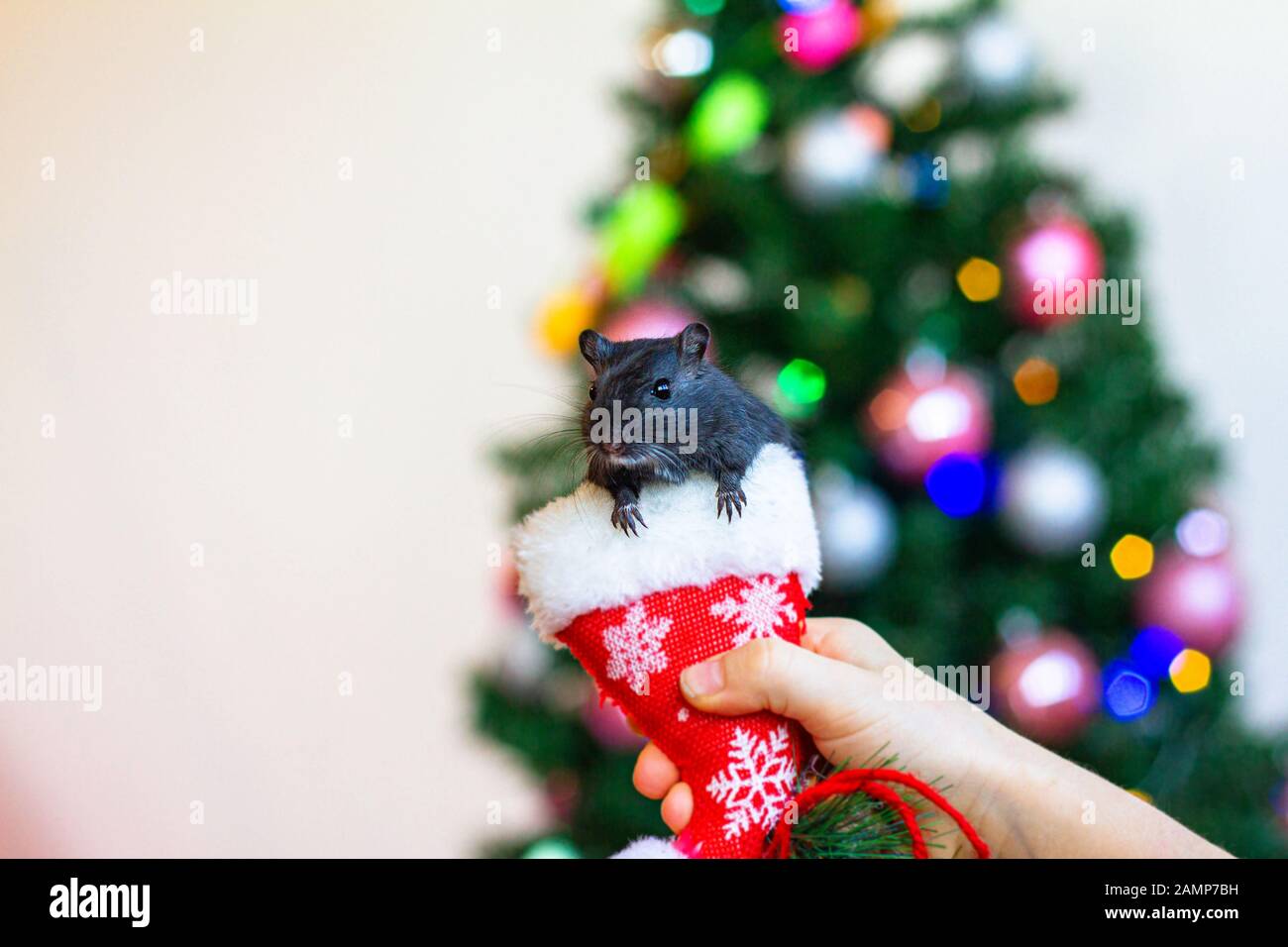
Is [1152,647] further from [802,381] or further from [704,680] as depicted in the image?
[704,680]

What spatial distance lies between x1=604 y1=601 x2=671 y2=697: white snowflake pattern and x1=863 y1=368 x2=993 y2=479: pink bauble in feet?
2.19

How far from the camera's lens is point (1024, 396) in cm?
132

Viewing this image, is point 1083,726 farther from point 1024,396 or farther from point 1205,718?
point 1024,396

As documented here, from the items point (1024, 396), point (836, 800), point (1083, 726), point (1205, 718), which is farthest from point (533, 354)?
point (836, 800)

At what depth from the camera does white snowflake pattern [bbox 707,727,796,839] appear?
0.67 m

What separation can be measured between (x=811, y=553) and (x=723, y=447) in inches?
4.4

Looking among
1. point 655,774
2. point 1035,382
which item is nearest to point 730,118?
point 1035,382

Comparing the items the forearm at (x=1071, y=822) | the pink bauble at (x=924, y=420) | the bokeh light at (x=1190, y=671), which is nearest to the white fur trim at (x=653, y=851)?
the forearm at (x=1071, y=822)

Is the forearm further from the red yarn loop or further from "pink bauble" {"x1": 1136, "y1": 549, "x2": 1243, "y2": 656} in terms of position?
"pink bauble" {"x1": 1136, "y1": 549, "x2": 1243, "y2": 656}

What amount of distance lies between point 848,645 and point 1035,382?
585 mm

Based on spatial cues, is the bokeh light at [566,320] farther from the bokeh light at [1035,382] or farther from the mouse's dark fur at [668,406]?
the mouse's dark fur at [668,406]

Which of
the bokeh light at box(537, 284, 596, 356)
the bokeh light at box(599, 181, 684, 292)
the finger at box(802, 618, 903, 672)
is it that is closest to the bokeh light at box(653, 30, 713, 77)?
the bokeh light at box(599, 181, 684, 292)

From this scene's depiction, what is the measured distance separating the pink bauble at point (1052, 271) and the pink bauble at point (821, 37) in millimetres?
334
